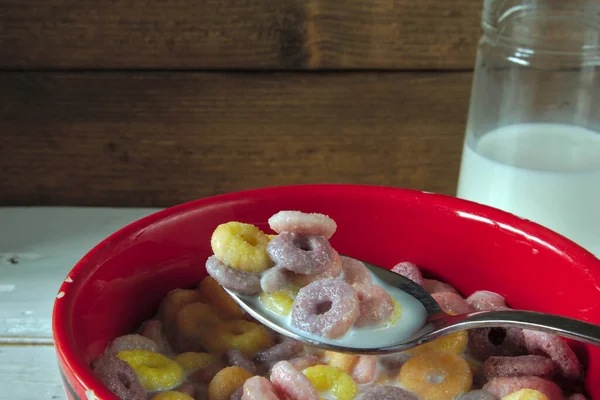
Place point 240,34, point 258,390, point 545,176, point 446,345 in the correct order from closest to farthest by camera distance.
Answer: point 258,390 < point 446,345 < point 545,176 < point 240,34

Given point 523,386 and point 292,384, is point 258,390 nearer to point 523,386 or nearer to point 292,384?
point 292,384

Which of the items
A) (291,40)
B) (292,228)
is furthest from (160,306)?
(291,40)

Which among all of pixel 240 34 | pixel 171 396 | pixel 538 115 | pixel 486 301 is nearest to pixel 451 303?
pixel 486 301

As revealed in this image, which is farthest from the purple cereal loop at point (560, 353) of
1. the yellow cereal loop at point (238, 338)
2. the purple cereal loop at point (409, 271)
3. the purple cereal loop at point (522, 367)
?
the yellow cereal loop at point (238, 338)

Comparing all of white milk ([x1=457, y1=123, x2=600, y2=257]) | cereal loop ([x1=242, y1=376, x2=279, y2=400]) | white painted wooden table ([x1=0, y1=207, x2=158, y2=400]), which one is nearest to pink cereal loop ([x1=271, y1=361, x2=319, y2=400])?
cereal loop ([x1=242, y1=376, x2=279, y2=400])

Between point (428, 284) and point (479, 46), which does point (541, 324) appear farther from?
point (479, 46)

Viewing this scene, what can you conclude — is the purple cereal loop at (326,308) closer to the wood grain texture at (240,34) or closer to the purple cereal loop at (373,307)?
the purple cereal loop at (373,307)
